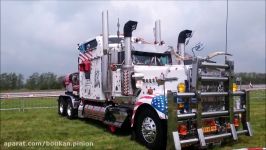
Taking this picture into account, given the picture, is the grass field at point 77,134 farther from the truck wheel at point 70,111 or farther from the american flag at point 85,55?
the american flag at point 85,55

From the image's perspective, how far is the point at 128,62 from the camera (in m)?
10.4

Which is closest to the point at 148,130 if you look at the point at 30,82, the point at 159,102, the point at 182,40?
the point at 159,102

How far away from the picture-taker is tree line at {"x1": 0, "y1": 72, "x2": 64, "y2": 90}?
5911 cm

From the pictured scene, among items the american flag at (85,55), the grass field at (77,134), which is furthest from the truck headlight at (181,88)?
the american flag at (85,55)

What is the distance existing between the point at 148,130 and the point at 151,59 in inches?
118

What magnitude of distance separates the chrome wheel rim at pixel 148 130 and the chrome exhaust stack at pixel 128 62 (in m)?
1.54

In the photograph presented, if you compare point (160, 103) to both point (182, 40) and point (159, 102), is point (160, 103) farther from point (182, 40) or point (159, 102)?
point (182, 40)

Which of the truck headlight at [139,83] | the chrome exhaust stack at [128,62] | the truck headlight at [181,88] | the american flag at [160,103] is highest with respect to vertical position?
the chrome exhaust stack at [128,62]

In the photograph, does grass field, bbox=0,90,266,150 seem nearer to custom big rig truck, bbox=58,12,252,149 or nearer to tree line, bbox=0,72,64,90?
custom big rig truck, bbox=58,12,252,149

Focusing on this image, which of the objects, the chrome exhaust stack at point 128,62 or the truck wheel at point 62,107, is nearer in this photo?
the chrome exhaust stack at point 128,62

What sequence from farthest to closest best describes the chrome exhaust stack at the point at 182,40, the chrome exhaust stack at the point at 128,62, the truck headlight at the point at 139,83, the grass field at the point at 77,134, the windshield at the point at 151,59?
the chrome exhaust stack at the point at 182,40 → the windshield at the point at 151,59 → the chrome exhaust stack at the point at 128,62 → the truck headlight at the point at 139,83 → the grass field at the point at 77,134

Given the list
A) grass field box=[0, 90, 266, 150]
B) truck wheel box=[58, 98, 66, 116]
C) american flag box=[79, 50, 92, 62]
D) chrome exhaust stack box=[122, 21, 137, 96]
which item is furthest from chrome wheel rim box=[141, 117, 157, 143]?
truck wheel box=[58, 98, 66, 116]

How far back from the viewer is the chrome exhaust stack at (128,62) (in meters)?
10.2

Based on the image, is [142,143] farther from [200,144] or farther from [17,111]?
[17,111]
